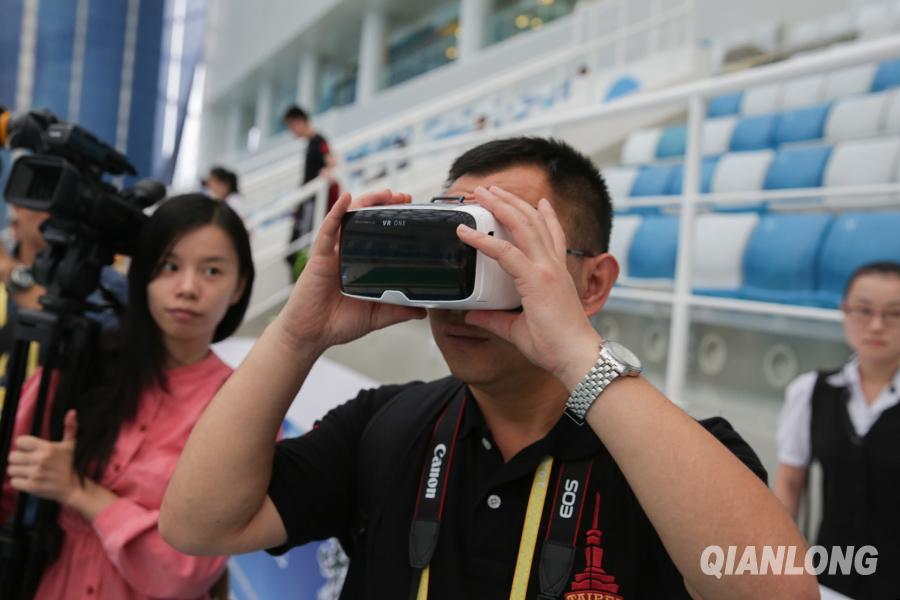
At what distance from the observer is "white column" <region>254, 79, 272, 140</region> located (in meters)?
16.5

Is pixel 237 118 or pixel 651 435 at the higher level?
pixel 237 118

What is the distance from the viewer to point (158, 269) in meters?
1.20

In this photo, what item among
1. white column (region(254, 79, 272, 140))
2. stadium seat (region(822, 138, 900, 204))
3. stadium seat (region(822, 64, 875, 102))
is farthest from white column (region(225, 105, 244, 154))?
stadium seat (region(822, 138, 900, 204))

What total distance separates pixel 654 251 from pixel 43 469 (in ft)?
7.17

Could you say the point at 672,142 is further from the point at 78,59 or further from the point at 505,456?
the point at 78,59

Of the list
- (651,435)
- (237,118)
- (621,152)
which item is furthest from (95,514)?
(237,118)

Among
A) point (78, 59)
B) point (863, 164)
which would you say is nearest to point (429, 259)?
point (863, 164)

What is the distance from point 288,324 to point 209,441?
151 millimetres

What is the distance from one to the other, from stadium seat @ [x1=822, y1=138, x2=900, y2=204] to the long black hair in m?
2.32

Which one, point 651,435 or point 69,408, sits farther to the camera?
point 69,408

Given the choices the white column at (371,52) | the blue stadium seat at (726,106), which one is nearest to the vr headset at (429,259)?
the blue stadium seat at (726,106)

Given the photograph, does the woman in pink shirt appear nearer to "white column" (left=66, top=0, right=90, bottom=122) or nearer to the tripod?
the tripod

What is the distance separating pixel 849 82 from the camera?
4.23 metres

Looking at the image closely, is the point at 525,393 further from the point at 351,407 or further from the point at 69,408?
the point at 69,408
